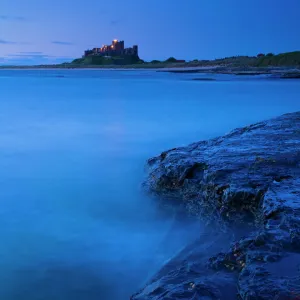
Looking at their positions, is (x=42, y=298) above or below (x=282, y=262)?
below

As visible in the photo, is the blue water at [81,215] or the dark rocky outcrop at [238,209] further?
the blue water at [81,215]

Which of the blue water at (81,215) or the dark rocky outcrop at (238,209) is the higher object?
the dark rocky outcrop at (238,209)

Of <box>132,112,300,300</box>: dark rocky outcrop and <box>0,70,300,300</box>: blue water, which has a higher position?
<box>132,112,300,300</box>: dark rocky outcrop

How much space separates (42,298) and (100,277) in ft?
1.48

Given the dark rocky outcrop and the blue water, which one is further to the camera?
the blue water

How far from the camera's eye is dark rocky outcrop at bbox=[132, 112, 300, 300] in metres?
2.29

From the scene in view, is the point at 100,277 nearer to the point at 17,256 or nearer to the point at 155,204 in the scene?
the point at 17,256

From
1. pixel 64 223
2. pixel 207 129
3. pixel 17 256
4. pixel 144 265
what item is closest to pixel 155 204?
pixel 64 223

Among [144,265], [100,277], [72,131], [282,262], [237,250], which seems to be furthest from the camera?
[72,131]

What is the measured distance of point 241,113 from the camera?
1388 centimetres

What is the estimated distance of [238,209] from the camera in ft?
12.5

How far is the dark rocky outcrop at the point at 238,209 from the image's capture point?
229 cm

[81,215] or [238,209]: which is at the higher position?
[238,209]

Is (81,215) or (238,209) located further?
(81,215)
